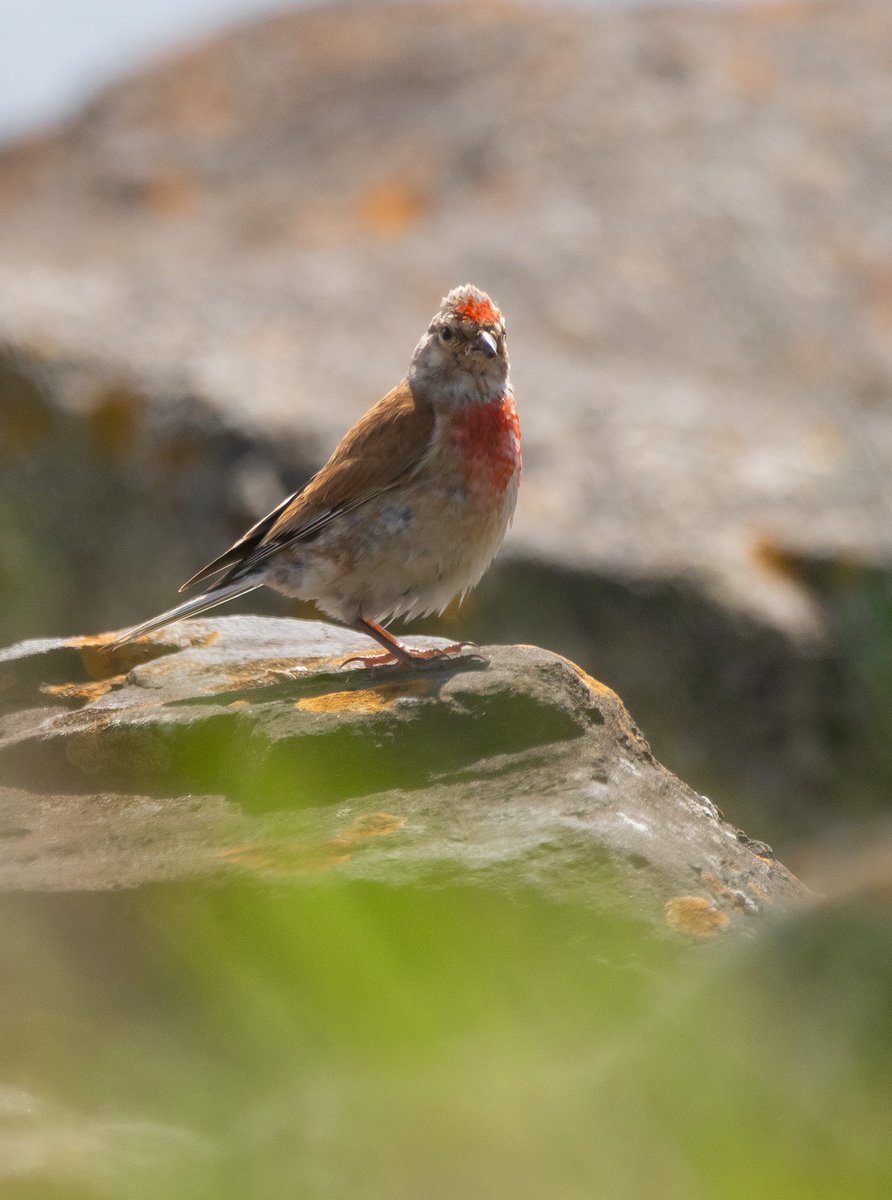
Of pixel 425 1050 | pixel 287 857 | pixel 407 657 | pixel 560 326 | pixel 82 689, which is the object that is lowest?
pixel 425 1050

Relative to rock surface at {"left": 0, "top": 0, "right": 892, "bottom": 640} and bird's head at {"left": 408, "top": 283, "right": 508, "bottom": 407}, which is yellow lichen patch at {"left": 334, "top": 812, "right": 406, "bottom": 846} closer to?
bird's head at {"left": 408, "top": 283, "right": 508, "bottom": 407}

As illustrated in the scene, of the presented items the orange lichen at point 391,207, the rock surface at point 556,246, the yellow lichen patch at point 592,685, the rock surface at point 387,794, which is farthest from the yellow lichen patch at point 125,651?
the orange lichen at point 391,207

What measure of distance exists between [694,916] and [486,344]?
2.69 meters

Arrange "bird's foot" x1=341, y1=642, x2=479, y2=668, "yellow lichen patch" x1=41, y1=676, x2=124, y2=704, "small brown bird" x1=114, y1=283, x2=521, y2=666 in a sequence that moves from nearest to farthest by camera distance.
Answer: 1. "bird's foot" x1=341, y1=642, x2=479, y2=668
2. "yellow lichen patch" x1=41, y1=676, x2=124, y2=704
3. "small brown bird" x1=114, y1=283, x2=521, y2=666

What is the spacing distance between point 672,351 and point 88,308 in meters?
3.32

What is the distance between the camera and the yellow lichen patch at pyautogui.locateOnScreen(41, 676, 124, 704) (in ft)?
15.5

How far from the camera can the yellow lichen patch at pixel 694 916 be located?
9.75ft

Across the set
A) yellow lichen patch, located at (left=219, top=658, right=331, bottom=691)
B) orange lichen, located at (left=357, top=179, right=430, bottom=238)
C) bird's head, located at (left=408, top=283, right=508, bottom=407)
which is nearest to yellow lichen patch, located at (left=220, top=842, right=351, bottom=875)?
yellow lichen patch, located at (left=219, top=658, right=331, bottom=691)

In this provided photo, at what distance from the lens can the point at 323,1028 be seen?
2486mm

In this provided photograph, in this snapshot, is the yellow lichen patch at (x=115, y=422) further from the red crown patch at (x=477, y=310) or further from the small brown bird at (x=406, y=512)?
the red crown patch at (x=477, y=310)

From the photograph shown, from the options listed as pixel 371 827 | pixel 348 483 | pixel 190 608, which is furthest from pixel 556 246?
pixel 371 827

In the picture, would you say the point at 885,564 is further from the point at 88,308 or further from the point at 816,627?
the point at 88,308

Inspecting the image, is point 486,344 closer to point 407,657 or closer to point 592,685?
point 407,657

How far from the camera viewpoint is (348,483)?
5.04 metres
